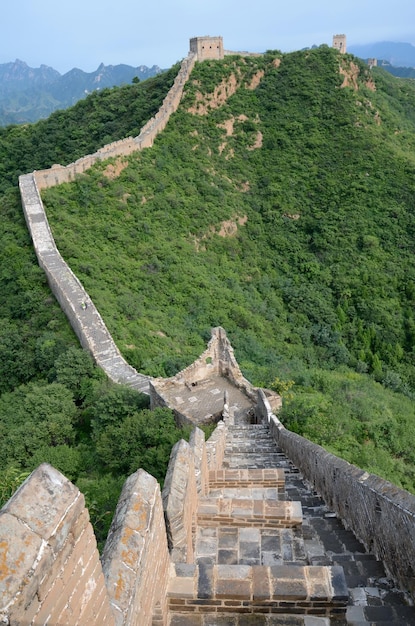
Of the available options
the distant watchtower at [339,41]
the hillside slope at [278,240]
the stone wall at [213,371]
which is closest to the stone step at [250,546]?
the hillside slope at [278,240]

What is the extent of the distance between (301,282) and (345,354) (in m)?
6.63

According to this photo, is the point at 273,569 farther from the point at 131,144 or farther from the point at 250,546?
the point at 131,144

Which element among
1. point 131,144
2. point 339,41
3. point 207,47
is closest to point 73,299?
point 131,144

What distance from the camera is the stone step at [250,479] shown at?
25.7ft

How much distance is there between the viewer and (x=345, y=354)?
3061 centimetres

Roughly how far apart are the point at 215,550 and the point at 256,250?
31473mm

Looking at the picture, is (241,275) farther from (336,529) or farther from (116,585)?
(116,585)

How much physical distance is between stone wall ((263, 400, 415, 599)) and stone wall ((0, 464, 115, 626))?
3328 millimetres

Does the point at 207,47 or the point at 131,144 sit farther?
the point at 207,47

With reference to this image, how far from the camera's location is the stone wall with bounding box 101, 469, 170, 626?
342 cm

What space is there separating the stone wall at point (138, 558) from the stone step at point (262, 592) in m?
0.24

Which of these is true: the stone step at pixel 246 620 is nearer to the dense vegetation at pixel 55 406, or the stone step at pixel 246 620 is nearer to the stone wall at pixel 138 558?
the stone wall at pixel 138 558

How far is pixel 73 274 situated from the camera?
24.3 metres

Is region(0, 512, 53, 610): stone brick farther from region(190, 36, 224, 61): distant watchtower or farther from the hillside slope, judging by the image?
region(190, 36, 224, 61): distant watchtower
